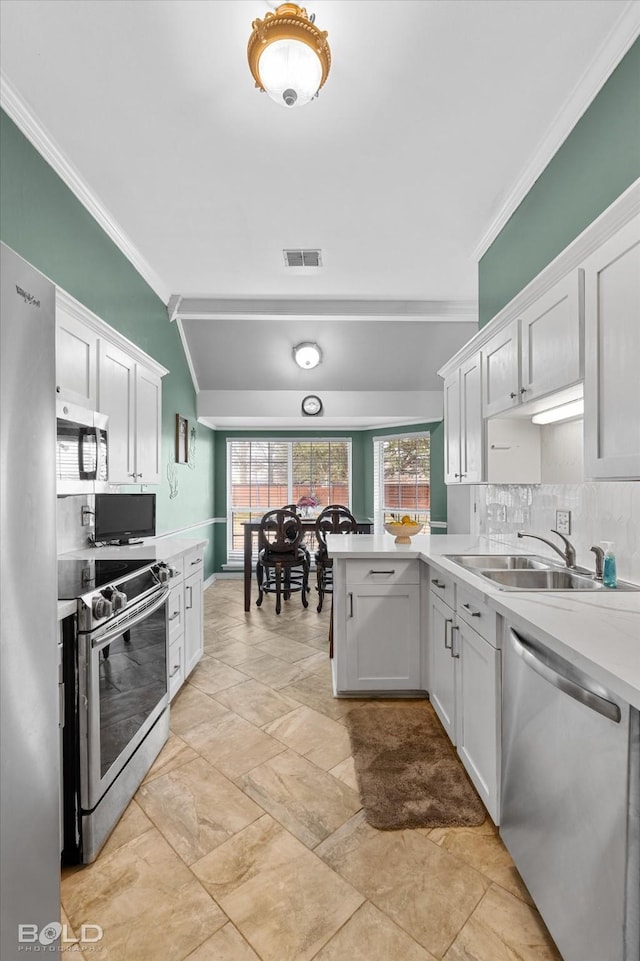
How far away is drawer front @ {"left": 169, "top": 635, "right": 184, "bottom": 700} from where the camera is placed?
2459mm

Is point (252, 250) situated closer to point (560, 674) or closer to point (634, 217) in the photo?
point (634, 217)

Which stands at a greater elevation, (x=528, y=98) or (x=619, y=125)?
(x=528, y=98)

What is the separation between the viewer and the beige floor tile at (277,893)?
126 centimetres

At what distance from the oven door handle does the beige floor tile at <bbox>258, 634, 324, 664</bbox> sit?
4.61 feet

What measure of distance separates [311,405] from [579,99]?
3.68 metres

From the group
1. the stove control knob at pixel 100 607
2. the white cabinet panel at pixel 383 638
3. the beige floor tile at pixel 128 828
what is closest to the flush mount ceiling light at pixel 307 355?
the white cabinet panel at pixel 383 638

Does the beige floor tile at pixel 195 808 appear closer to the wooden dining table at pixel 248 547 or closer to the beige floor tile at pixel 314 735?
the beige floor tile at pixel 314 735

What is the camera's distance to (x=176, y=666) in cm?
258

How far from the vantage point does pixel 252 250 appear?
313 centimetres

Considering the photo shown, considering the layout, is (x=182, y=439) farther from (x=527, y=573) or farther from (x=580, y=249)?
(x=580, y=249)

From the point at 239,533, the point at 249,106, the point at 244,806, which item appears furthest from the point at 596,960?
the point at 239,533

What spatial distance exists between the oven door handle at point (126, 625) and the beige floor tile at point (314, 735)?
0.91 meters

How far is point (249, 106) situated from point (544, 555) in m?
2.56

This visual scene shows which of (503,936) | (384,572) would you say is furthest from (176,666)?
(503,936)
